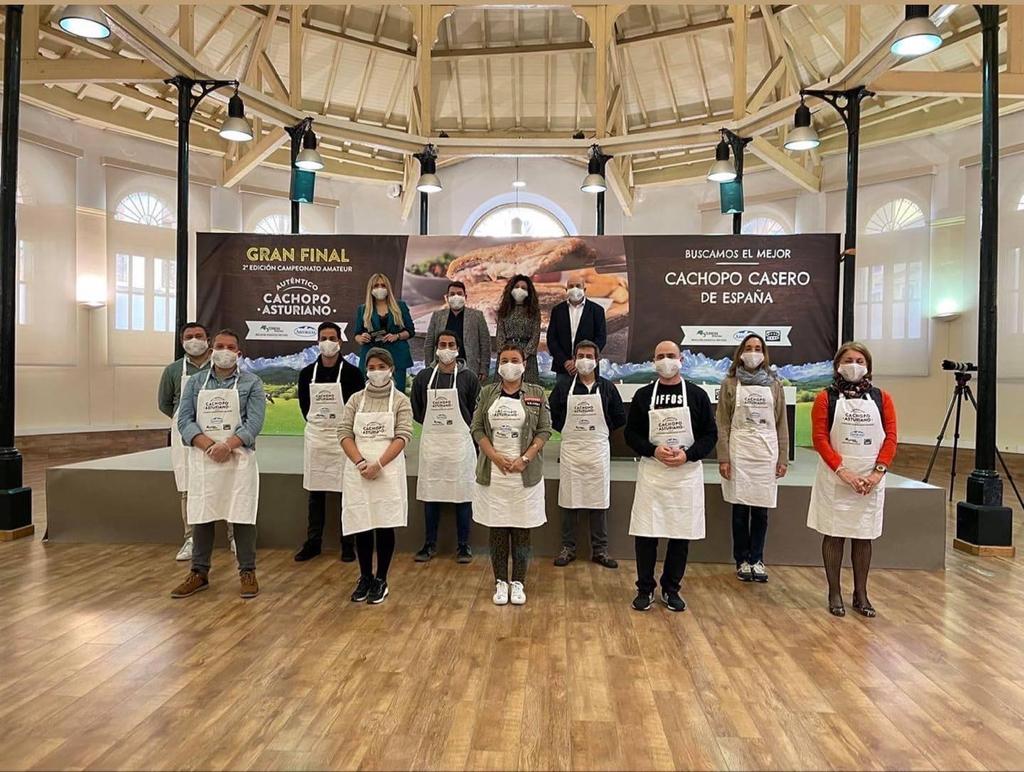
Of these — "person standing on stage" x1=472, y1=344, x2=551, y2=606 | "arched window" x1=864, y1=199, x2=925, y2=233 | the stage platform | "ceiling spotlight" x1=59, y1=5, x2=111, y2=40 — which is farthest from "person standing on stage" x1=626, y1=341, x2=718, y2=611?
"arched window" x1=864, y1=199, x2=925, y2=233

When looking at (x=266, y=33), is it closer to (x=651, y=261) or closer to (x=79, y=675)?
Result: (x=651, y=261)

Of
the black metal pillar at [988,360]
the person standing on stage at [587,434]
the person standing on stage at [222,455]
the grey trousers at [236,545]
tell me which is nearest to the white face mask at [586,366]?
the person standing on stage at [587,434]

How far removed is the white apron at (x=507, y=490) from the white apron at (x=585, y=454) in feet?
2.24

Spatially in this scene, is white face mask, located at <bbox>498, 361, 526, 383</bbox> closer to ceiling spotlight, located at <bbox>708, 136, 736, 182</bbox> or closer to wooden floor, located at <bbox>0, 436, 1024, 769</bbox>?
wooden floor, located at <bbox>0, 436, 1024, 769</bbox>

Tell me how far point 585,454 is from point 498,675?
1.90 m

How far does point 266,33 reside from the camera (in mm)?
7531

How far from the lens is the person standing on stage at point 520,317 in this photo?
5.05 m

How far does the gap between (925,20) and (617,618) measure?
4098mm

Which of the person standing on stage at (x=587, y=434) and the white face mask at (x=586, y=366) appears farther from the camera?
the person standing on stage at (x=587, y=434)

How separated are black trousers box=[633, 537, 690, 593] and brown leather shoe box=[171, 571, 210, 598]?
2.50 meters

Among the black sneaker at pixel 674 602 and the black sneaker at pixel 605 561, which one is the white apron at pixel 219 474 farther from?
the black sneaker at pixel 674 602

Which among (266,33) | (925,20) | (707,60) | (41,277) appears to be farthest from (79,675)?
(707,60)

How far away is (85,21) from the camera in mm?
4613

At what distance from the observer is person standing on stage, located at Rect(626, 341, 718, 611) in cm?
384
